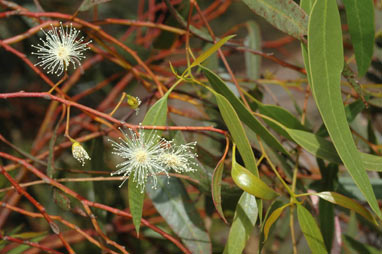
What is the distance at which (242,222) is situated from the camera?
2.26 feet

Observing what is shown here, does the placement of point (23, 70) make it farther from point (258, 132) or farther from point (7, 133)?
point (258, 132)

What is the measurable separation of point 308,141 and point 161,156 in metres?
0.25

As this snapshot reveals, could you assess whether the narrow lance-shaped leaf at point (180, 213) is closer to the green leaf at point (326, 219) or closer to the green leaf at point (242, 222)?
the green leaf at point (242, 222)

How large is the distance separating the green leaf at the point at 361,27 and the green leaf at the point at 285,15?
3.9 inches

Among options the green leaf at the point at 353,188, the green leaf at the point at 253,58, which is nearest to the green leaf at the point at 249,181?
the green leaf at the point at 353,188

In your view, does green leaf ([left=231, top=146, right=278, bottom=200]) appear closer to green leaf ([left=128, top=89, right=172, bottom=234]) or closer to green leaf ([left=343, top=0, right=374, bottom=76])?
green leaf ([left=128, top=89, right=172, bottom=234])

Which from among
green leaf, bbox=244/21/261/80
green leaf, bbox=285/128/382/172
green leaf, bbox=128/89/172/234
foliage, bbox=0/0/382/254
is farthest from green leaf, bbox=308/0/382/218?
green leaf, bbox=244/21/261/80

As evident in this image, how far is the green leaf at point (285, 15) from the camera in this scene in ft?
2.28

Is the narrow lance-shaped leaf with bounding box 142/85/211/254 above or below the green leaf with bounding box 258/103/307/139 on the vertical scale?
below

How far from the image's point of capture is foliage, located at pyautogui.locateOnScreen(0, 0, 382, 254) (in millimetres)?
637

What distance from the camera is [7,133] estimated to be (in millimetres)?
1394

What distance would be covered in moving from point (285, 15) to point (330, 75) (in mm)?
139

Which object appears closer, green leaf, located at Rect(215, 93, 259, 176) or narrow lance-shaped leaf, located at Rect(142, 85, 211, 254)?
green leaf, located at Rect(215, 93, 259, 176)

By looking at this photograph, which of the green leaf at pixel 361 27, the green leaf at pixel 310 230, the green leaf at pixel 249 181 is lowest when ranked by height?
the green leaf at pixel 310 230
